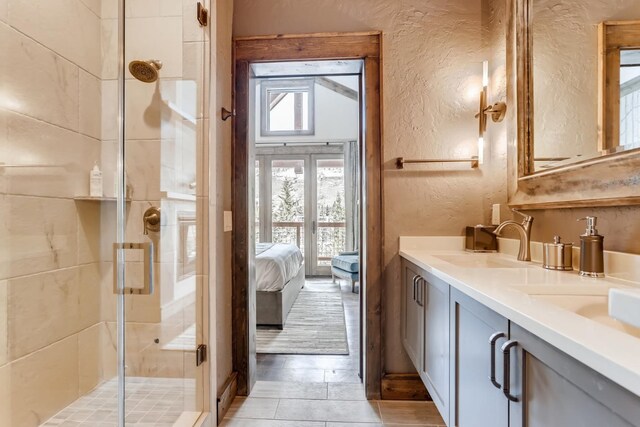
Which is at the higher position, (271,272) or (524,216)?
(524,216)

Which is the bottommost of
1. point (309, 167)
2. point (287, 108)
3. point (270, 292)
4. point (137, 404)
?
point (137, 404)

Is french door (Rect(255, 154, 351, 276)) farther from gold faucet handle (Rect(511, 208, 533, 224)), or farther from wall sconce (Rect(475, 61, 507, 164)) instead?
gold faucet handle (Rect(511, 208, 533, 224))

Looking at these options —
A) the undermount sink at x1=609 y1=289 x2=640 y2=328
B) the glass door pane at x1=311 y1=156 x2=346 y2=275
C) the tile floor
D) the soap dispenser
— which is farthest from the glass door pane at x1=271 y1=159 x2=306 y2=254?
the undermount sink at x1=609 y1=289 x2=640 y2=328

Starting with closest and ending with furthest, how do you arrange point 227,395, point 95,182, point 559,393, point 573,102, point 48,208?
point 559,393 → point 573,102 → point 48,208 → point 95,182 → point 227,395

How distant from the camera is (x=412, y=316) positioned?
171 centimetres

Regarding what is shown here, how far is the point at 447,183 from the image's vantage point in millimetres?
1959

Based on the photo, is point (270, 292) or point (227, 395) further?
point (270, 292)

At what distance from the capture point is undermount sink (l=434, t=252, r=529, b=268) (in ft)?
4.95

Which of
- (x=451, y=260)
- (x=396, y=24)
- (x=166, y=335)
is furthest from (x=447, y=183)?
(x=166, y=335)

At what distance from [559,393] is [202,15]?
2.11 metres

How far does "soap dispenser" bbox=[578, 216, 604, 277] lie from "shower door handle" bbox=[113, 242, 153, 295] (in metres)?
1.93

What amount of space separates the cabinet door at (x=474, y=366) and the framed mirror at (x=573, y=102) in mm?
654

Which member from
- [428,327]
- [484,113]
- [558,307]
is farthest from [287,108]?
[558,307]

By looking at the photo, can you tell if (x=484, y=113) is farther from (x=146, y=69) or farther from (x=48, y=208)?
(x=48, y=208)
